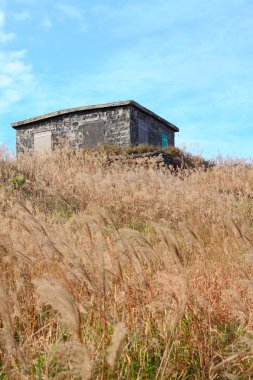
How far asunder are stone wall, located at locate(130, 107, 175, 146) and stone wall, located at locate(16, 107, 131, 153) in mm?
441

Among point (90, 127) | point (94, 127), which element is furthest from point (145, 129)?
point (90, 127)

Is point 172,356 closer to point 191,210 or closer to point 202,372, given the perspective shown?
point 202,372

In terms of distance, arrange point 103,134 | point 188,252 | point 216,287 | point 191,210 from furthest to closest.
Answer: point 103,134, point 191,210, point 188,252, point 216,287

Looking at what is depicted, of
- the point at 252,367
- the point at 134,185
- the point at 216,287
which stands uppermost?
the point at 134,185

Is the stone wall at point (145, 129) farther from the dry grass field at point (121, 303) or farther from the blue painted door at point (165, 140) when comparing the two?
the dry grass field at point (121, 303)

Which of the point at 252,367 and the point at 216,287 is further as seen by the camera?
the point at 216,287

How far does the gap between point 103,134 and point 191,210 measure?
13879 mm

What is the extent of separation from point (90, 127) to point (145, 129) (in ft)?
8.50

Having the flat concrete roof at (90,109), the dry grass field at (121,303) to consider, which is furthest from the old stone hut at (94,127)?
the dry grass field at (121,303)

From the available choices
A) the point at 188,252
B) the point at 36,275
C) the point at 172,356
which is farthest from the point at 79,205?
the point at 172,356

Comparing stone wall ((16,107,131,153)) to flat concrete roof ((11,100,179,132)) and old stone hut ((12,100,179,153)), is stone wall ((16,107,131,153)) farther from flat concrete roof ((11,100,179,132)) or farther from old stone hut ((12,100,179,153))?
Answer: flat concrete roof ((11,100,179,132))

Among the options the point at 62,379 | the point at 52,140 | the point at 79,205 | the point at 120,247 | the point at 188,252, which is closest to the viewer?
the point at 62,379

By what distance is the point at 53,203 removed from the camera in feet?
25.1

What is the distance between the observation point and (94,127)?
1962cm
